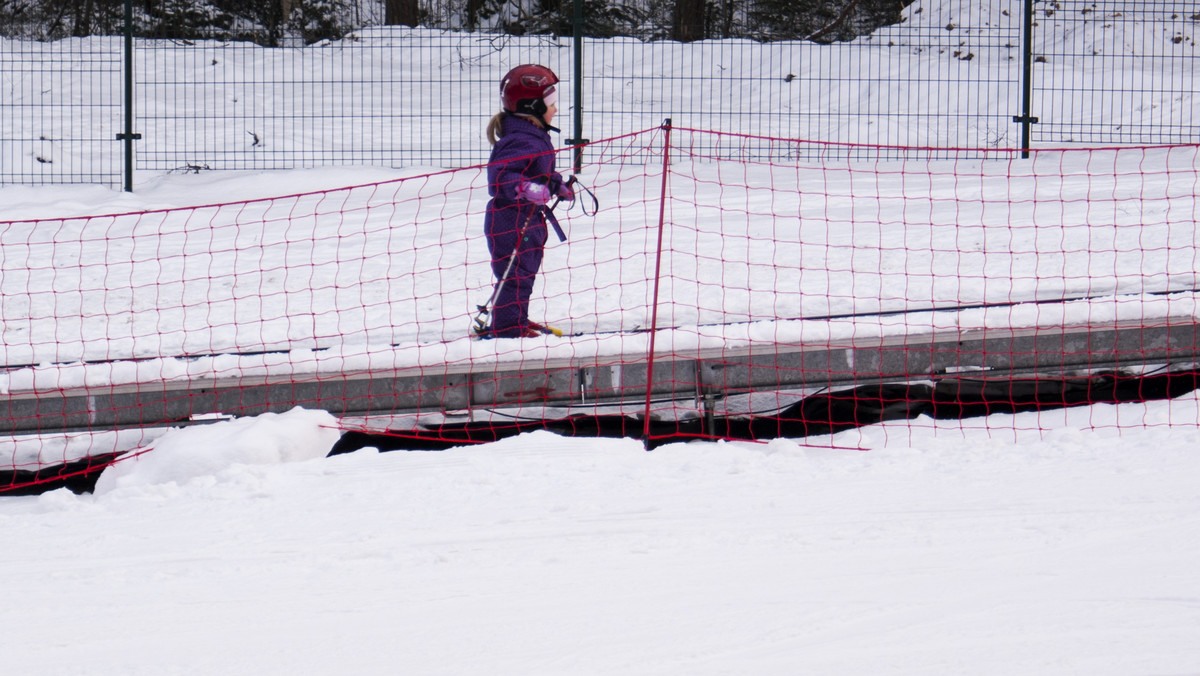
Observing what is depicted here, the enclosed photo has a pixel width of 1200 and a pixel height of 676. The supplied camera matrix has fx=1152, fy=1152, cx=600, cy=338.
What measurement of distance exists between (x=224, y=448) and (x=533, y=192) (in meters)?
1.77

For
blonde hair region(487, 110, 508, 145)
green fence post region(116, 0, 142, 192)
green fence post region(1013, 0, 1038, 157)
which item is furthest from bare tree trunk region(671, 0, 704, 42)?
blonde hair region(487, 110, 508, 145)

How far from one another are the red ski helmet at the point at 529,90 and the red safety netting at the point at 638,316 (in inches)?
17.7

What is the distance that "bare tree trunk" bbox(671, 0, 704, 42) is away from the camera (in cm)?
1494

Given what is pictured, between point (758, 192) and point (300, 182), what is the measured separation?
153 inches

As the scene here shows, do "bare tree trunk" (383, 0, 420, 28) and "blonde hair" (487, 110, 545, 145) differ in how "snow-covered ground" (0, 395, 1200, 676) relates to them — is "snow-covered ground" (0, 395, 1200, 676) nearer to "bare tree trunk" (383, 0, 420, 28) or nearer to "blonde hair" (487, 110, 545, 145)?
"blonde hair" (487, 110, 545, 145)

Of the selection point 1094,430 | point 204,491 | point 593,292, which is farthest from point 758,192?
point 204,491

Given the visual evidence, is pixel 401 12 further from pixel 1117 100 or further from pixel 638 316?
pixel 638 316

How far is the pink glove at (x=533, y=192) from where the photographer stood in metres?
5.18

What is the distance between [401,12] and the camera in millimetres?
16500

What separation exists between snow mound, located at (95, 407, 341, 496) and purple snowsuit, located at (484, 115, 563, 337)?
1157 mm

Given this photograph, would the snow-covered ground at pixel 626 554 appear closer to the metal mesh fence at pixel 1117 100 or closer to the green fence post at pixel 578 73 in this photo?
the green fence post at pixel 578 73

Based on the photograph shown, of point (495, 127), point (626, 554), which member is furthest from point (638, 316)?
point (626, 554)

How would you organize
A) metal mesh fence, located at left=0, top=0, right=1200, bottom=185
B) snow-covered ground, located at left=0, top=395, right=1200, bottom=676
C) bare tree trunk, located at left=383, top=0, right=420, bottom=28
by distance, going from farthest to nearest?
bare tree trunk, located at left=383, top=0, right=420, bottom=28 < metal mesh fence, located at left=0, top=0, right=1200, bottom=185 < snow-covered ground, located at left=0, top=395, right=1200, bottom=676

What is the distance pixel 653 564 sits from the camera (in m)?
3.38
